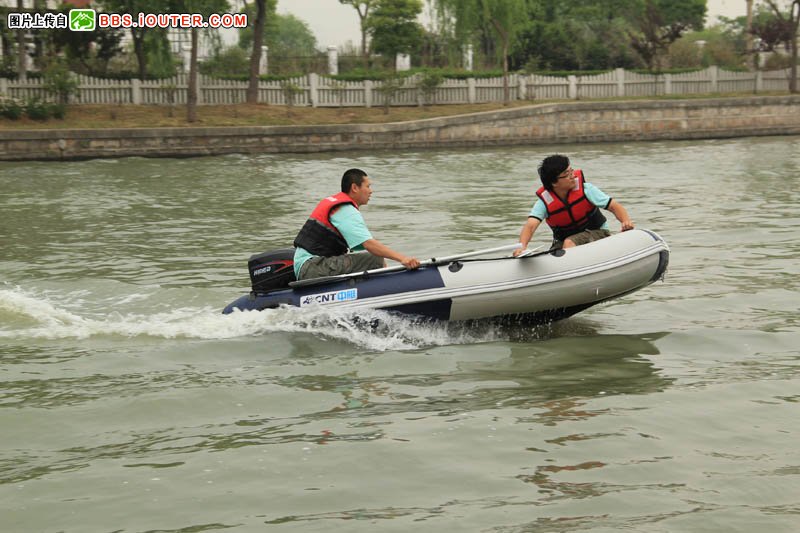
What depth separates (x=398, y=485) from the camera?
497 centimetres

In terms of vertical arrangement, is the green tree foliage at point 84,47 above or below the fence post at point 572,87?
above

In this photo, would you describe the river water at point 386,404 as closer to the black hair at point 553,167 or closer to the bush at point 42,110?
the black hair at point 553,167

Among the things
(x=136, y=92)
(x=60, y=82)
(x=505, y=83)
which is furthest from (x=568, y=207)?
(x=505, y=83)

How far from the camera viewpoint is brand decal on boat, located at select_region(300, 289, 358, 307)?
7.56 meters

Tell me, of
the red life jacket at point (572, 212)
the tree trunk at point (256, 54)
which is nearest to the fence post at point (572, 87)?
the tree trunk at point (256, 54)

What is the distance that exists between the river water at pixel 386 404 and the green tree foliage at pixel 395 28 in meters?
22.2

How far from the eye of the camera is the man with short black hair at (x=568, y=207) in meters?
7.78

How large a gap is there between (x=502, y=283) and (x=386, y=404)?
1.68 metres

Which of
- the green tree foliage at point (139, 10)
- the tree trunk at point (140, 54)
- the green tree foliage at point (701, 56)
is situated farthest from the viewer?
the green tree foliage at point (701, 56)

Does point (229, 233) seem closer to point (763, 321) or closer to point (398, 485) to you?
point (763, 321)

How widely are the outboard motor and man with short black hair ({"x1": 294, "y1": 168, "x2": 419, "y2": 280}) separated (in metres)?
0.09

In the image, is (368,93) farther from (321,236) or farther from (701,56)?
(321,236)

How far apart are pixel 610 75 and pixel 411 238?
21.0 metres

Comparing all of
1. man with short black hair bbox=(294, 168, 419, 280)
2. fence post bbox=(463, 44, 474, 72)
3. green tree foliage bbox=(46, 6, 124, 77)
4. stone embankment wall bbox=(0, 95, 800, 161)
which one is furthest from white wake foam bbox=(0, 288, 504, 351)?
fence post bbox=(463, 44, 474, 72)
